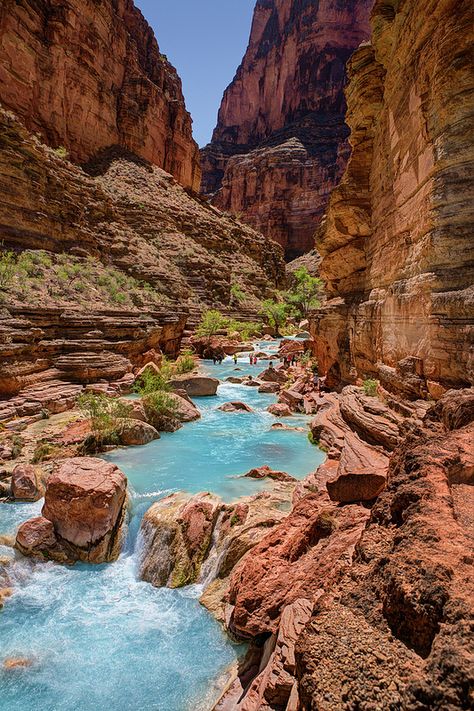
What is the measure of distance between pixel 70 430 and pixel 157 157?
4419cm

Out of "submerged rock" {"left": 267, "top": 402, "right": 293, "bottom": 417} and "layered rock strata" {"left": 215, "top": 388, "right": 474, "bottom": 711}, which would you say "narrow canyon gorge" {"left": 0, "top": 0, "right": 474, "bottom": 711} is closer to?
"layered rock strata" {"left": 215, "top": 388, "right": 474, "bottom": 711}

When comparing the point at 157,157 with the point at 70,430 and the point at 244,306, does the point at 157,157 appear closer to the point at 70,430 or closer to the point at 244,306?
the point at 244,306

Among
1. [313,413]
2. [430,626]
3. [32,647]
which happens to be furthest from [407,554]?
[313,413]

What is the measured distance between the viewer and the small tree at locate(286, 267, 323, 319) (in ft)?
144

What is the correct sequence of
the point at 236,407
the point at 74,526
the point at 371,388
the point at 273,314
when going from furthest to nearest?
the point at 273,314 → the point at 236,407 → the point at 371,388 → the point at 74,526

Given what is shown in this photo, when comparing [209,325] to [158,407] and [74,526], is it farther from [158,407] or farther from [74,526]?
[74,526]

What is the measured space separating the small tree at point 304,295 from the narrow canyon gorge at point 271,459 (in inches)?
841

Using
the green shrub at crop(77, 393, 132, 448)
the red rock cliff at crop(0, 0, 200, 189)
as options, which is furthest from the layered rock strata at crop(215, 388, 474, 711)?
the red rock cliff at crop(0, 0, 200, 189)

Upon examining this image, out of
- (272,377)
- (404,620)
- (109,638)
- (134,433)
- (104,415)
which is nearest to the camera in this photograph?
(404,620)

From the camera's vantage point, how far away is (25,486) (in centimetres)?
787

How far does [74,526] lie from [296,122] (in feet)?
269

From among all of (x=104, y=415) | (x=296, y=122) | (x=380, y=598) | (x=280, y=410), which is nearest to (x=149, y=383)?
(x=104, y=415)

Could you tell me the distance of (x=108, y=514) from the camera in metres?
6.82

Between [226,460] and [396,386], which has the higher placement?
[396,386]
